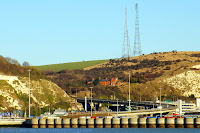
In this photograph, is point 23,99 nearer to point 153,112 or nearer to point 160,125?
point 153,112

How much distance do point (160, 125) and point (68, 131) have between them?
2344cm

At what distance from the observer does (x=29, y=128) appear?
125812 millimetres

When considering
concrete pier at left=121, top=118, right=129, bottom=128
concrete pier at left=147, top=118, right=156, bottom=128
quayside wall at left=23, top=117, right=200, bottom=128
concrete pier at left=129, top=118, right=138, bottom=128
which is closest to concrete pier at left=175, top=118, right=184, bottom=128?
quayside wall at left=23, top=117, right=200, bottom=128

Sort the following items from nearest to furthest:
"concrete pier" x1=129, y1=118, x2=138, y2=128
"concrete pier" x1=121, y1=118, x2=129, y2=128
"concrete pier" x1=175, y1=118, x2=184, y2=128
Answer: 1. "concrete pier" x1=175, y1=118, x2=184, y2=128
2. "concrete pier" x1=129, y1=118, x2=138, y2=128
3. "concrete pier" x1=121, y1=118, x2=129, y2=128

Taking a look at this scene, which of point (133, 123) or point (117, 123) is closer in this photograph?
point (133, 123)

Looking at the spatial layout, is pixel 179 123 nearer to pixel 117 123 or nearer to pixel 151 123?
pixel 151 123

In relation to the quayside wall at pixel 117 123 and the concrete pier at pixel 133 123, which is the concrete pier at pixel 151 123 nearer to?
the quayside wall at pixel 117 123

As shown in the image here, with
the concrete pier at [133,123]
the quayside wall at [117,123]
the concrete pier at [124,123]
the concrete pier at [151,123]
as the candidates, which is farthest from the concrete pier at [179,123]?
the concrete pier at [124,123]

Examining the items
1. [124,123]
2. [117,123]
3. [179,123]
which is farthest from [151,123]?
[117,123]

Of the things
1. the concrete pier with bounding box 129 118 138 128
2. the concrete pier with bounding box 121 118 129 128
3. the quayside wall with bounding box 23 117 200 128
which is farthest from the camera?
the concrete pier with bounding box 121 118 129 128

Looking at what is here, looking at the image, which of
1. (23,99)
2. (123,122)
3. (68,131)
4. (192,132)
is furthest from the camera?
(23,99)

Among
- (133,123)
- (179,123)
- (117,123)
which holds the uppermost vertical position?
(179,123)

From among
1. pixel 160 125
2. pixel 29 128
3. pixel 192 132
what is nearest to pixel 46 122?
pixel 29 128

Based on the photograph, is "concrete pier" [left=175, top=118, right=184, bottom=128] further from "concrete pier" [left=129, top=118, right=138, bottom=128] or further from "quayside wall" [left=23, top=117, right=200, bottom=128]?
"concrete pier" [left=129, top=118, right=138, bottom=128]
